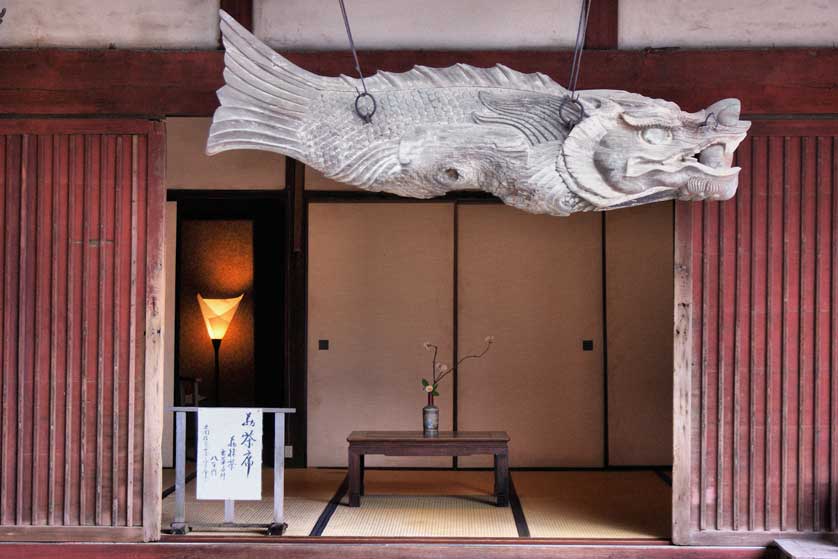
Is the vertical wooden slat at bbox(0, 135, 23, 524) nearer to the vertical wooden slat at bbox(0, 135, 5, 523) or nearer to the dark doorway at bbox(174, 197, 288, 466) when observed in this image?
the vertical wooden slat at bbox(0, 135, 5, 523)

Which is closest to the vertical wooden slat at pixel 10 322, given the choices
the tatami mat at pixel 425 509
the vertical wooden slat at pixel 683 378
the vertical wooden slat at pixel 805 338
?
the tatami mat at pixel 425 509

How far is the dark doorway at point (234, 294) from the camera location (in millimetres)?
6723

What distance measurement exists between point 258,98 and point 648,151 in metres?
1.71

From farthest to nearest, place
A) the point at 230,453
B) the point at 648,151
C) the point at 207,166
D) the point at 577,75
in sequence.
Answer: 1. the point at 207,166
2. the point at 230,453
3. the point at 577,75
4. the point at 648,151

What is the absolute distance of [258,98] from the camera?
3906 mm

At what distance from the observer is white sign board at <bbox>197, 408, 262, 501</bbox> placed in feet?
14.6

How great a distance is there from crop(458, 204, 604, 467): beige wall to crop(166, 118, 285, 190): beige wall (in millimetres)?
1488

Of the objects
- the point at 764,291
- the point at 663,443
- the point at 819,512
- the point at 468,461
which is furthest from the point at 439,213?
the point at 819,512

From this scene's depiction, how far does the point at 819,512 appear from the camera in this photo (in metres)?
4.16

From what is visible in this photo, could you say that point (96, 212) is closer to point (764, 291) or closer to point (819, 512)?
point (764, 291)

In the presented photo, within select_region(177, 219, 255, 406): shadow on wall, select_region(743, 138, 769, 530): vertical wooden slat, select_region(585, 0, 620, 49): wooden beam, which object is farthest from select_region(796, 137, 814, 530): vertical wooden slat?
select_region(177, 219, 255, 406): shadow on wall

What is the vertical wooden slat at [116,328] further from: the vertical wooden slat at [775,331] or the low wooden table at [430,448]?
the vertical wooden slat at [775,331]

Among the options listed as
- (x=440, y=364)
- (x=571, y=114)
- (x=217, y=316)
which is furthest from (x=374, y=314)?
A: (x=571, y=114)

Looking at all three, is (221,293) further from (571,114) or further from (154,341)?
(571,114)
